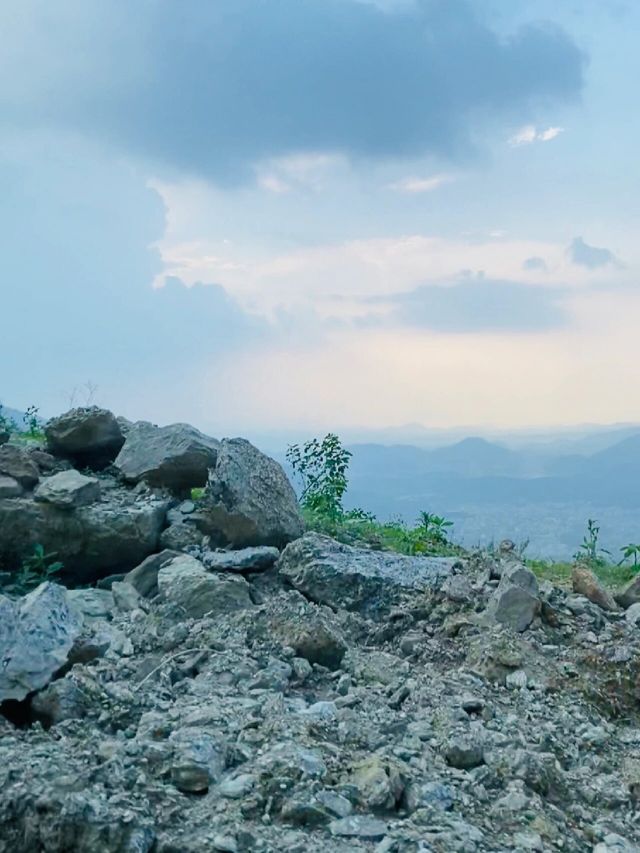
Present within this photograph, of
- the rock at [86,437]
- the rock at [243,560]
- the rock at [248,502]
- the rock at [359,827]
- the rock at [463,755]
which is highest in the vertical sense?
the rock at [86,437]

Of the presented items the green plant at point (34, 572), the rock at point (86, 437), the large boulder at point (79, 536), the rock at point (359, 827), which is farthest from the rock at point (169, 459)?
the rock at point (359, 827)

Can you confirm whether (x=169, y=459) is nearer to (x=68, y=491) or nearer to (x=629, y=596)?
(x=68, y=491)

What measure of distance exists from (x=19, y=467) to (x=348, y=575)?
109 inches

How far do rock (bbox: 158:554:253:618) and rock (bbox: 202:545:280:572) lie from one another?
0.28 m

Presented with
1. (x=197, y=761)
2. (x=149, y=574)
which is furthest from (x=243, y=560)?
(x=197, y=761)

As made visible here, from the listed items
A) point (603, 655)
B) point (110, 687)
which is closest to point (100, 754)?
point (110, 687)

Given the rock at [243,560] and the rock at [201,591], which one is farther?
the rock at [243,560]

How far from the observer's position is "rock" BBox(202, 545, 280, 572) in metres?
6.31

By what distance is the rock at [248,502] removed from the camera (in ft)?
22.7

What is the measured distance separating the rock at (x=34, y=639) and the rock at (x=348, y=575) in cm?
175

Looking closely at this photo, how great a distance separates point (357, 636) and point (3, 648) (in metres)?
2.18

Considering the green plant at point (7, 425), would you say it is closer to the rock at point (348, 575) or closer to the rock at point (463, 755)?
the rock at point (348, 575)

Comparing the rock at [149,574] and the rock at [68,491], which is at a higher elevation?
the rock at [68,491]

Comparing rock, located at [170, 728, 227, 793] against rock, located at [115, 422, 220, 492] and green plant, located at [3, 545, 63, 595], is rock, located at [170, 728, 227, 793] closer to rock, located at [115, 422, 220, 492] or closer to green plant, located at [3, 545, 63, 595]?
green plant, located at [3, 545, 63, 595]
